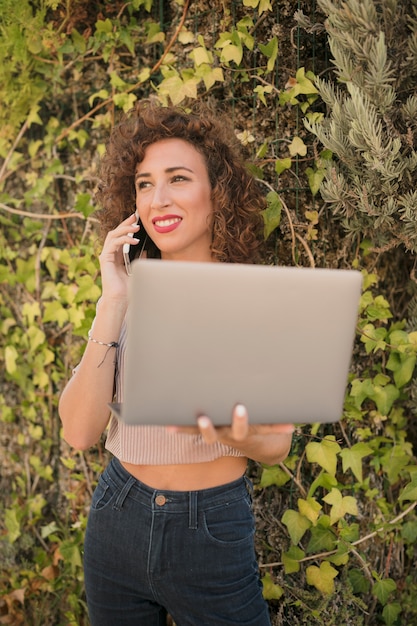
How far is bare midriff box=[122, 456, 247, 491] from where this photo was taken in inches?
65.4

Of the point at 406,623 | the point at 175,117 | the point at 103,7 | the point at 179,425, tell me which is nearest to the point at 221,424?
the point at 179,425

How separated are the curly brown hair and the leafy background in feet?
0.68

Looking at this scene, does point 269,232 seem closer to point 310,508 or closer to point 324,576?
point 310,508

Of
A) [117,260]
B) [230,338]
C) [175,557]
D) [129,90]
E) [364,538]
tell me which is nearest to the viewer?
[230,338]

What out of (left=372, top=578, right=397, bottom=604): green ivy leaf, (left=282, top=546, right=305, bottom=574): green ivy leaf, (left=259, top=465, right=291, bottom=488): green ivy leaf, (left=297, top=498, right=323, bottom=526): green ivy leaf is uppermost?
(left=259, top=465, right=291, bottom=488): green ivy leaf

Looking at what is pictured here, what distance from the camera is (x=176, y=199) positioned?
1.78 meters

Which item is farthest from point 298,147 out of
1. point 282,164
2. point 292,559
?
point 292,559

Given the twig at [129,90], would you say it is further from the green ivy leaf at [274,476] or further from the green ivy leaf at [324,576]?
the green ivy leaf at [324,576]

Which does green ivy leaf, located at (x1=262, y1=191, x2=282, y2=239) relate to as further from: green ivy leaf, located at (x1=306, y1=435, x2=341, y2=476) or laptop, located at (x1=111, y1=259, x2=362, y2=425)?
laptop, located at (x1=111, y1=259, x2=362, y2=425)

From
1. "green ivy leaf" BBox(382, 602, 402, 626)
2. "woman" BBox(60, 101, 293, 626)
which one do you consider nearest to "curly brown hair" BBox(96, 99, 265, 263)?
"woman" BBox(60, 101, 293, 626)

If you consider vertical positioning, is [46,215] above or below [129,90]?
below

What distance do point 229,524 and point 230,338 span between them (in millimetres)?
608

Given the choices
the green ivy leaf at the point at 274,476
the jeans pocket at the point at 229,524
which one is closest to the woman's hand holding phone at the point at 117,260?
the jeans pocket at the point at 229,524

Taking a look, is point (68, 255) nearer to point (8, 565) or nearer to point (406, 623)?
point (8, 565)
